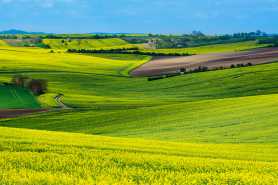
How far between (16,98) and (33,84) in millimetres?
7126

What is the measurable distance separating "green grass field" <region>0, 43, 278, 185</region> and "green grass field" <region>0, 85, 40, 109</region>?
196 cm

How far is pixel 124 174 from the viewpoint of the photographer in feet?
54.2

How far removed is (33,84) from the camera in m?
85.9

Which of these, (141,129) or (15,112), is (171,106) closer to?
(141,129)

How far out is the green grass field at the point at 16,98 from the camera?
236 feet

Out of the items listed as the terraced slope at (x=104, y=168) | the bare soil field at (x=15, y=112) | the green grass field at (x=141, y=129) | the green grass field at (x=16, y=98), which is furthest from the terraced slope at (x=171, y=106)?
the terraced slope at (x=104, y=168)

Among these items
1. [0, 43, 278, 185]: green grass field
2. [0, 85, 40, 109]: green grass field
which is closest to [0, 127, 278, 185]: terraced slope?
[0, 43, 278, 185]: green grass field

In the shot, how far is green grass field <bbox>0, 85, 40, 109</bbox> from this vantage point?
7188 cm

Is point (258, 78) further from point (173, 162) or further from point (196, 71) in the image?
point (173, 162)

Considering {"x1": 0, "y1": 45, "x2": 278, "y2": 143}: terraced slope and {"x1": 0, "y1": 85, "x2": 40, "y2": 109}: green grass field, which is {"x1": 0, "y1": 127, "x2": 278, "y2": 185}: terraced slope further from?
{"x1": 0, "y1": 85, "x2": 40, "y2": 109}: green grass field

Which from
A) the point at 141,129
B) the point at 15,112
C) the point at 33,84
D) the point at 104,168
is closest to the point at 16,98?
the point at 33,84

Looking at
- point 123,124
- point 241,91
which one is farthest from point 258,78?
point 123,124

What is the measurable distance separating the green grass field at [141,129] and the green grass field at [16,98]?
1959 mm

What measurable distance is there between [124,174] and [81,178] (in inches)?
62.7
